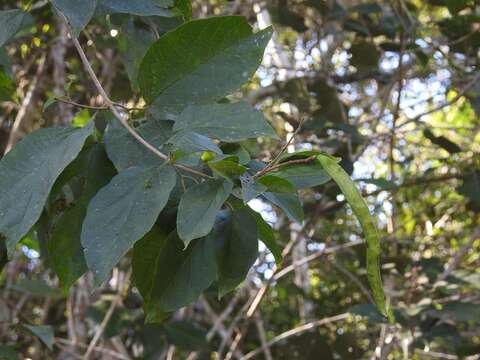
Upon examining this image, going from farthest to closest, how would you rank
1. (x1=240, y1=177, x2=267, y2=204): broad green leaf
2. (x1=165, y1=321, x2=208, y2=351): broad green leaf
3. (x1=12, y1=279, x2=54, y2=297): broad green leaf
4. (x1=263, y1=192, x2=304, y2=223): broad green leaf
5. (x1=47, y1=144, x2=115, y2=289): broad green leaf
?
(x1=165, y1=321, x2=208, y2=351): broad green leaf
(x1=12, y1=279, x2=54, y2=297): broad green leaf
(x1=47, y1=144, x2=115, y2=289): broad green leaf
(x1=263, y1=192, x2=304, y2=223): broad green leaf
(x1=240, y1=177, x2=267, y2=204): broad green leaf

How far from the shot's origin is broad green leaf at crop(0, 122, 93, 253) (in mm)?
683

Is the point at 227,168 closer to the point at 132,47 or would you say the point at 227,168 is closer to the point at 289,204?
the point at 289,204

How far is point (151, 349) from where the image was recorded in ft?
6.63

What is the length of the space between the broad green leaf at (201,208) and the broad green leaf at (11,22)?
37cm

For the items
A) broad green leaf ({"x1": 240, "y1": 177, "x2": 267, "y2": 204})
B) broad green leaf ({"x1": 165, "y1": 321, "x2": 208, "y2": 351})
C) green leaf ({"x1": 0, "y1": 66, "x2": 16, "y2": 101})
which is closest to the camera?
broad green leaf ({"x1": 240, "y1": 177, "x2": 267, "y2": 204})

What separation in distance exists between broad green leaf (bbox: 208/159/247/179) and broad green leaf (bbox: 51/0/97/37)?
225mm

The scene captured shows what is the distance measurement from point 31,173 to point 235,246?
24 centimetres

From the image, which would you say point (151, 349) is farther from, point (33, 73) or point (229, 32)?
point (229, 32)

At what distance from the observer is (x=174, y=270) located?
2.50ft

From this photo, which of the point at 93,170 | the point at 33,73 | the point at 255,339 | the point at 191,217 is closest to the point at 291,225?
the point at 255,339

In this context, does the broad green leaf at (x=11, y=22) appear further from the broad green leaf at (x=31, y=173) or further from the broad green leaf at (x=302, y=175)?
the broad green leaf at (x=302, y=175)

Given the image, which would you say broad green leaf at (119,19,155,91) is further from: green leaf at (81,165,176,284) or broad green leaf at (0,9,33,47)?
green leaf at (81,165,176,284)

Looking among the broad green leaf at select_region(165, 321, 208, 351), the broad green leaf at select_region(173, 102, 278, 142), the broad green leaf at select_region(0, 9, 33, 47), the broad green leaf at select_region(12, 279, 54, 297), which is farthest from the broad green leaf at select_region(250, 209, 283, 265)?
the broad green leaf at select_region(165, 321, 208, 351)

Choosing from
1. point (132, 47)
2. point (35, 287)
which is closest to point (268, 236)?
point (132, 47)
